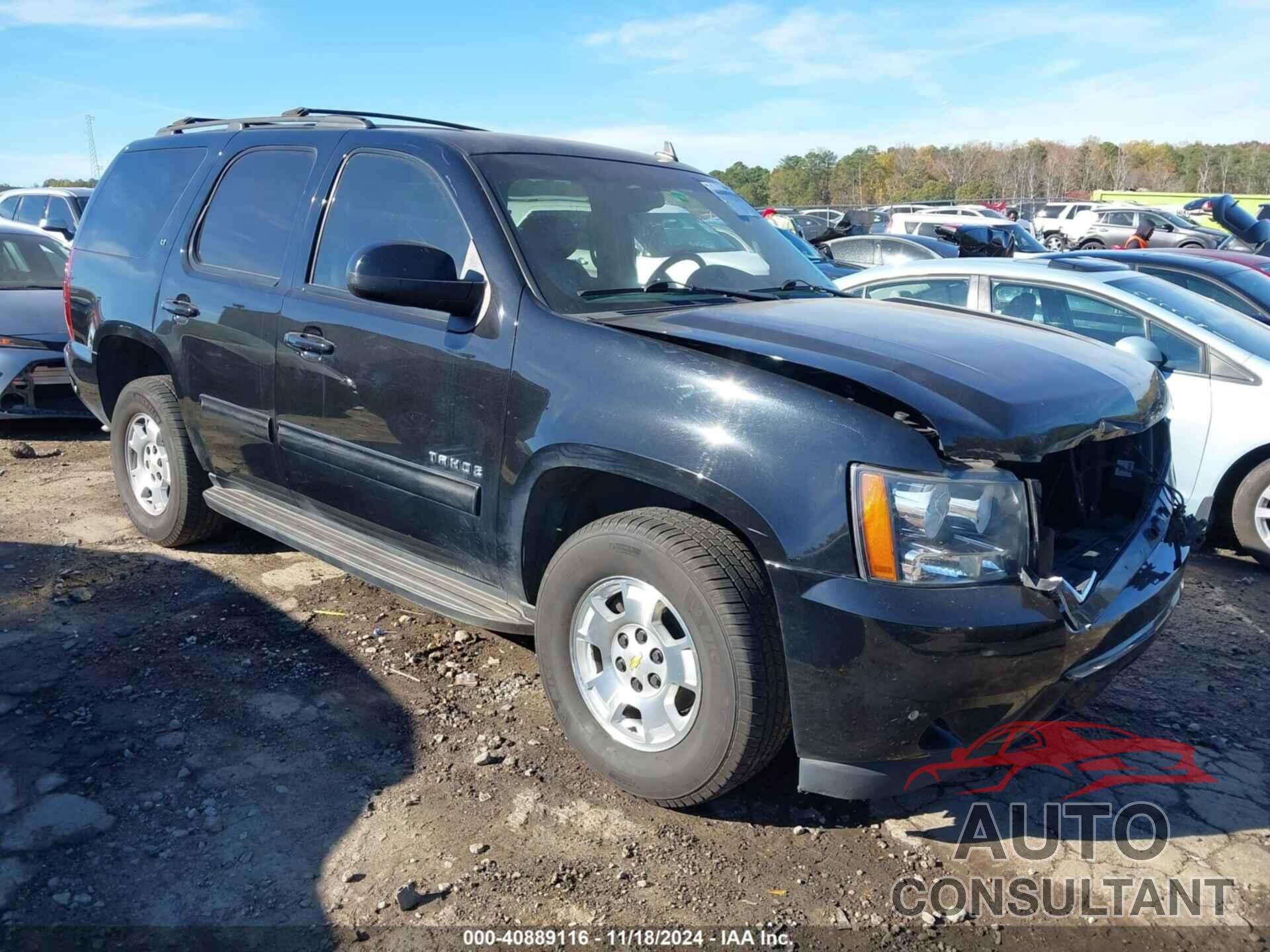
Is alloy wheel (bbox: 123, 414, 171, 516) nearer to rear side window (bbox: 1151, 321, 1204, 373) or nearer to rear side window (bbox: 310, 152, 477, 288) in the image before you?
rear side window (bbox: 310, 152, 477, 288)

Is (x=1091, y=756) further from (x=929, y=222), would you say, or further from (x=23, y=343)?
(x=929, y=222)

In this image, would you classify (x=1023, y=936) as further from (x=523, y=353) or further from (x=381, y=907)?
(x=523, y=353)

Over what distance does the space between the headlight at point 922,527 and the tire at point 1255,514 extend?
12.2 ft

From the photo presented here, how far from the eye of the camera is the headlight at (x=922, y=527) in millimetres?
2498

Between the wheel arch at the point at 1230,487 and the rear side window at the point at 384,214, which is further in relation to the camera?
the wheel arch at the point at 1230,487

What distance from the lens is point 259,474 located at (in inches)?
169

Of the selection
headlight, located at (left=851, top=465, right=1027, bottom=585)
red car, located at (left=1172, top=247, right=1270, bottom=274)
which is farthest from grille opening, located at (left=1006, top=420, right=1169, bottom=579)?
red car, located at (left=1172, top=247, right=1270, bottom=274)

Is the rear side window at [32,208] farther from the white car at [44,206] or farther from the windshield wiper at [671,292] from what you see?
the windshield wiper at [671,292]

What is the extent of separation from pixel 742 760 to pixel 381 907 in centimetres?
102

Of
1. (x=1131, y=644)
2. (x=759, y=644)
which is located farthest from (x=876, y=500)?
(x=1131, y=644)

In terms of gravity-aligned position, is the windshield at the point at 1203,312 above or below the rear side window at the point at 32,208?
below

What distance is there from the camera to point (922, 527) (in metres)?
2.50

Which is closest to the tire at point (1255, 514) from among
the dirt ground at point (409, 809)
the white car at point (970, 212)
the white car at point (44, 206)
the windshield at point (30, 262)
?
the dirt ground at point (409, 809)

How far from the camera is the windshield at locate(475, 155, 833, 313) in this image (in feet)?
11.2
